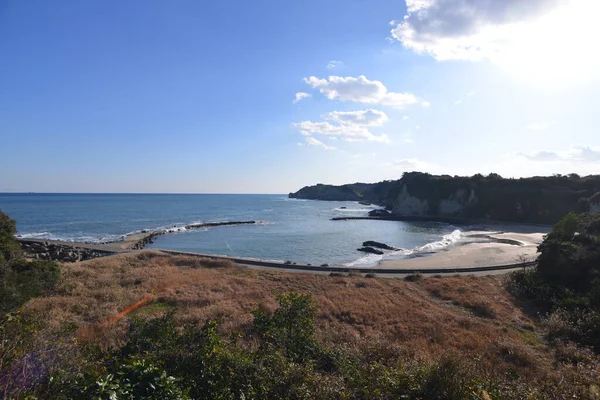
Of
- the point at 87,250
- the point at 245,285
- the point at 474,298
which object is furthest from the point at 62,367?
the point at 87,250

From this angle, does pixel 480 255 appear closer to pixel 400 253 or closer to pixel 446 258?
pixel 446 258

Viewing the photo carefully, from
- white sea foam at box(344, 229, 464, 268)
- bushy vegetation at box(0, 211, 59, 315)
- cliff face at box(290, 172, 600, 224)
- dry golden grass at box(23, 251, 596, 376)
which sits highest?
cliff face at box(290, 172, 600, 224)

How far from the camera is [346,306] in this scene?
1783 centimetres

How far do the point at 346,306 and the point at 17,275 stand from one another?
1632cm

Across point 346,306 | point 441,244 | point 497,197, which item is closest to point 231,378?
point 346,306

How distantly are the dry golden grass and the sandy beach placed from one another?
864cm

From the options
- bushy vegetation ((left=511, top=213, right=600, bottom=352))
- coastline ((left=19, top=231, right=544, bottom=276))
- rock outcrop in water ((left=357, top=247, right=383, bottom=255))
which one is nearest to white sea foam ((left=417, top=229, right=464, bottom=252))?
coastline ((left=19, top=231, right=544, bottom=276))

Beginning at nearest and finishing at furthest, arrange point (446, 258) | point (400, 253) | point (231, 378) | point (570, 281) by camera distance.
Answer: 1. point (231, 378)
2. point (570, 281)
3. point (446, 258)
4. point (400, 253)

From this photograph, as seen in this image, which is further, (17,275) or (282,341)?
(17,275)

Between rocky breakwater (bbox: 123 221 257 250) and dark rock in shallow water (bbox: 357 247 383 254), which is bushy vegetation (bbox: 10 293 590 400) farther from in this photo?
rocky breakwater (bbox: 123 221 257 250)

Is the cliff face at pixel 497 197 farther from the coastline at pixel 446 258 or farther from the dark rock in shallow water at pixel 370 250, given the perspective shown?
the dark rock in shallow water at pixel 370 250

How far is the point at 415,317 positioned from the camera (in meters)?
16.4

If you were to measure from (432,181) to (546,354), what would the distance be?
9914 centimetres

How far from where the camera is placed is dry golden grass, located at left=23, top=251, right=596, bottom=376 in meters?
11.7
